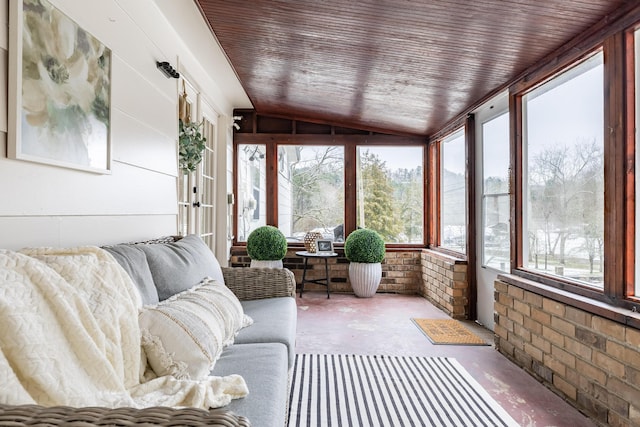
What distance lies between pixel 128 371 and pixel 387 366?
73.8 inches

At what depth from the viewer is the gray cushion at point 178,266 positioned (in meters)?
1.85

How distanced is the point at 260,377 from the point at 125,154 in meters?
1.58

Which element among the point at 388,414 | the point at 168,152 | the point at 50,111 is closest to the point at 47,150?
the point at 50,111

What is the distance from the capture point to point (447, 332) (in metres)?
3.46

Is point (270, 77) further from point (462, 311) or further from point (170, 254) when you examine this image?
point (462, 311)

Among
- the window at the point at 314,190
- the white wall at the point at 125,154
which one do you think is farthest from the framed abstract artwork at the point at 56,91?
the window at the point at 314,190

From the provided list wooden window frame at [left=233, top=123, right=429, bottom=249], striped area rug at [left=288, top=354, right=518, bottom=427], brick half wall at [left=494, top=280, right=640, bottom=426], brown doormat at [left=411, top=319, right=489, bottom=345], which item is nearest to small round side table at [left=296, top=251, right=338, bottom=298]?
wooden window frame at [left=233, top=123, right=429, bottom=249]

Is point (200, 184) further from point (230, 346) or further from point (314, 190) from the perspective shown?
point (230, 346)

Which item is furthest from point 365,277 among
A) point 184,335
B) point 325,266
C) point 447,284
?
point 184,335

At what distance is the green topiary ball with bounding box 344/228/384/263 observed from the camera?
481cm

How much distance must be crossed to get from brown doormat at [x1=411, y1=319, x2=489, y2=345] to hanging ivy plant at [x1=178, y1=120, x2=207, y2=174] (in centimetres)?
255

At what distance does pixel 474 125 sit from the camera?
158 inches

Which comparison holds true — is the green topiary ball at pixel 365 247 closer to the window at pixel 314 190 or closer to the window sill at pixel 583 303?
the window at pixel 314 190

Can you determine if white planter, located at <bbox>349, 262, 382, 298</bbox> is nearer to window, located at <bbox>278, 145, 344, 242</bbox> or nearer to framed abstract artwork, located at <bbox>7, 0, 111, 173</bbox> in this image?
window, located at <bbox>278, 145, 344, 242</bbox>
